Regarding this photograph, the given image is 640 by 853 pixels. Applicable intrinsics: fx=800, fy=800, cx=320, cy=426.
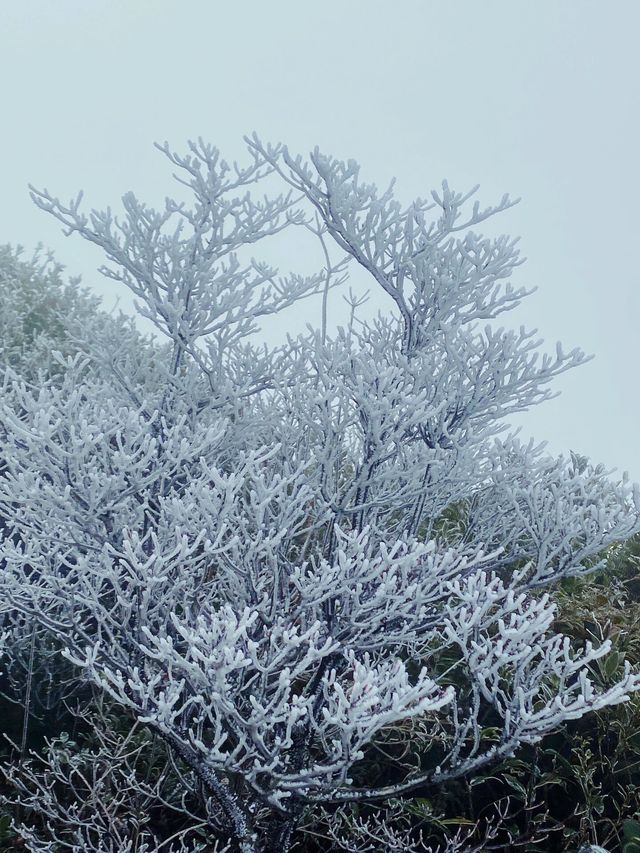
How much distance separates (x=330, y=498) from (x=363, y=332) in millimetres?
1514

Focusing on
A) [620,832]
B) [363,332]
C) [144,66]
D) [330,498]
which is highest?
[144,66]

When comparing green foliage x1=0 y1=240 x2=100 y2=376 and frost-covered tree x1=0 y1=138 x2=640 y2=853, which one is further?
green foliage x1=0 y1=240 x2=100 y2=376

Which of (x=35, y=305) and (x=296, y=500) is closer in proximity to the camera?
(x=296, y=500)

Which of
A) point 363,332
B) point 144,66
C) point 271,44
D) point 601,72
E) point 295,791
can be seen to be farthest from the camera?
point 271,44

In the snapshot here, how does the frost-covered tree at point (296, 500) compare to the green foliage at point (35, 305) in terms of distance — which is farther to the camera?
the green foliage at point (35, 305)

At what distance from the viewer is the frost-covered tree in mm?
3410

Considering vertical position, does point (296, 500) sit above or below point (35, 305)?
below

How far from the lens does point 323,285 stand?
5449 millimetres

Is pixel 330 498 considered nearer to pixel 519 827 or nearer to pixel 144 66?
pixel 519 827

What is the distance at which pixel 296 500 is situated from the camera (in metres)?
3.67

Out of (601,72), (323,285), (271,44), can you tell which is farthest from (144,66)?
(323,285)

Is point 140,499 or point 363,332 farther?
point 363,332

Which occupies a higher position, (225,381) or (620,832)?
(225,381)

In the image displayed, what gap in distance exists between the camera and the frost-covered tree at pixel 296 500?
134 inches
